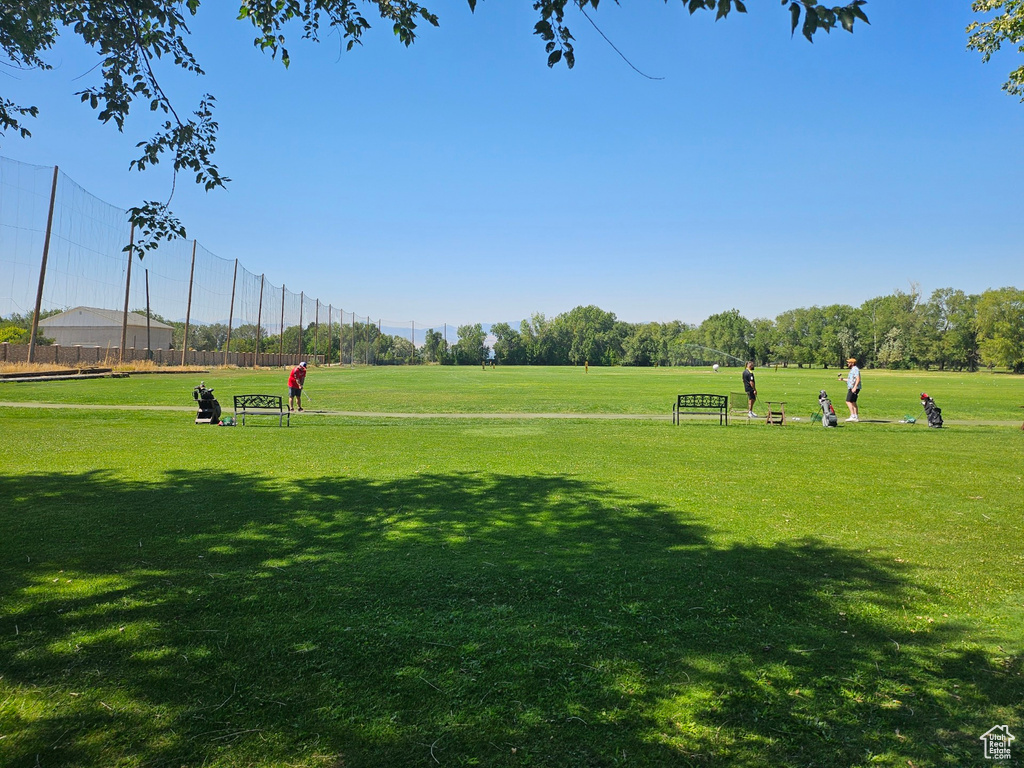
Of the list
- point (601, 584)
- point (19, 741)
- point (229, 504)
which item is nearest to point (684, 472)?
point (601, 584)

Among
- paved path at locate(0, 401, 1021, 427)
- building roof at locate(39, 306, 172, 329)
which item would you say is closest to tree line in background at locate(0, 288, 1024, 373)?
building roof at locate(39, 306, 172, 329)

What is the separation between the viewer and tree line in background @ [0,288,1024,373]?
112 m

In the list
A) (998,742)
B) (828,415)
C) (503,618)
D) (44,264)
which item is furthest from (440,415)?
(44,264)

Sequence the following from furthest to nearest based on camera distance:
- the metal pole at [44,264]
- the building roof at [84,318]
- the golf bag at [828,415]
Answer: the building roof at [84,318]
the metal pole at [44,264]
the golf bag at [828,415]

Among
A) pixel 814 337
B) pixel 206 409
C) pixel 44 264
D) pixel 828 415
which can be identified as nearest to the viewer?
pixel 206 409

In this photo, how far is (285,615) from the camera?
4324mm

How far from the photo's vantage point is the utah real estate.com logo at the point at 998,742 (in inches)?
115

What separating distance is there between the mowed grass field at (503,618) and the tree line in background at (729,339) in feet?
304

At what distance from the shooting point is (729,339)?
550 feet

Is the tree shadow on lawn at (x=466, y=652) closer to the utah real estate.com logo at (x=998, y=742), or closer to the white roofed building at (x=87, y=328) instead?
the utah real estate.com logo at (x=998, y=742)

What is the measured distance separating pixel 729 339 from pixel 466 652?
175317 millimetres

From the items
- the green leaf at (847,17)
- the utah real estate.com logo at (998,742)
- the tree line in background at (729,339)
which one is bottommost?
the utah real estate.com logo at (998,742)

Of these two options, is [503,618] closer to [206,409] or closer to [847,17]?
[847,17]

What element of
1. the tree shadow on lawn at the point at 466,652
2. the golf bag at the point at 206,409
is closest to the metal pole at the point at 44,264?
the golf bag at the point at 206,409
